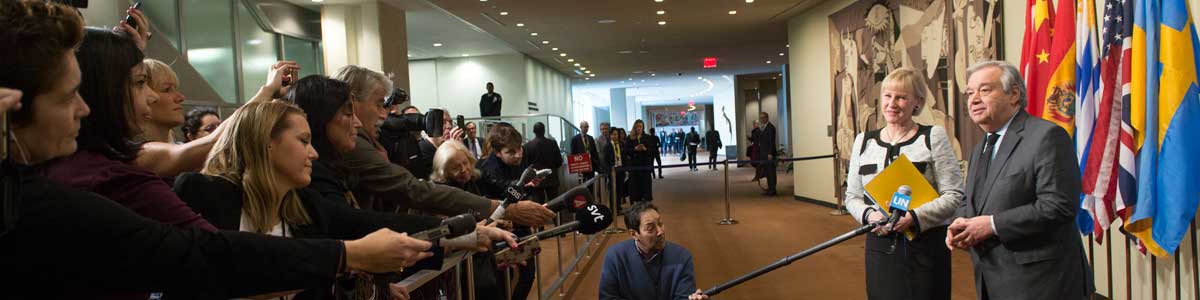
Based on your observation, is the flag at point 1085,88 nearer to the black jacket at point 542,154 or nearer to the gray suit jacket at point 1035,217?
the gray suit jacket at point 1035,217

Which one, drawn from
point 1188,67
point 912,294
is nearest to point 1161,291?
point 1188,67

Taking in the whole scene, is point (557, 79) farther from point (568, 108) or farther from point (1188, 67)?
point (1188, 67)

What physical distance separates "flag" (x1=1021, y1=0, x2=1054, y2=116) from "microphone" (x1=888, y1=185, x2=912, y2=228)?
2443 mm

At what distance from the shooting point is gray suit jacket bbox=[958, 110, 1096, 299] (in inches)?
90.1

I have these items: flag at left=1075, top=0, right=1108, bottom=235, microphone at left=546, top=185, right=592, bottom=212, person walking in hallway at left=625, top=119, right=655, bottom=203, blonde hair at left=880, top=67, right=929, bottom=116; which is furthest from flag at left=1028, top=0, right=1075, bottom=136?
person walking in hallway at left=625, top=119, right=655, bottom=203

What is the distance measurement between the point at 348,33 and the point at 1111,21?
9.04m

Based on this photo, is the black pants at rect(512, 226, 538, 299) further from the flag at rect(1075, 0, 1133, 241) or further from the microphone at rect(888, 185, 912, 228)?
the flag at rect(1075, 0, 1133, 241)

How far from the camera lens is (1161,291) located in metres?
4.02

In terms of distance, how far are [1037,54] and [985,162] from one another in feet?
8.34

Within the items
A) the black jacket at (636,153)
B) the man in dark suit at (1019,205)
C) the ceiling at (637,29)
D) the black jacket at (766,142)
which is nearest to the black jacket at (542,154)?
the ceiling at (637,29)

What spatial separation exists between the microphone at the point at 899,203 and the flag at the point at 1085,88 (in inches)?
77.3

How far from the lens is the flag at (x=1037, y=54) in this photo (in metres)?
4.56

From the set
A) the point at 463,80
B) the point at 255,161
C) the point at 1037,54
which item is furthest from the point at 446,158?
the point at 463,80

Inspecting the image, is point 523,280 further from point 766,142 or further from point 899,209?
point 766,142
